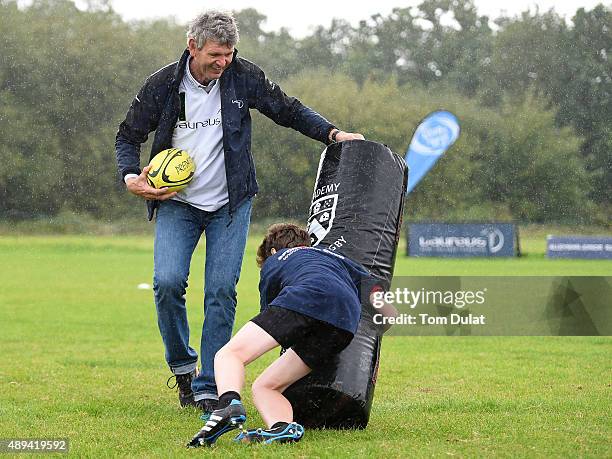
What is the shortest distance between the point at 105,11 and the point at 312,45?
21.9ft

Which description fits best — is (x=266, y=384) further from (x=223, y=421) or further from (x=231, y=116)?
(x=231, y=116)

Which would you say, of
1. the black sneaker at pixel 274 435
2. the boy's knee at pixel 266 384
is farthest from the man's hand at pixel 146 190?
the black sneaker at pixel 274 435

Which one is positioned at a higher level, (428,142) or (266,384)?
(428,142)

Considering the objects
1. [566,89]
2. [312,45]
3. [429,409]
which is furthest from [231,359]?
[312,45]

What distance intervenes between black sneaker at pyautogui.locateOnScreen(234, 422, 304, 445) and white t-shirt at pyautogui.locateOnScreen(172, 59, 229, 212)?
52.0 inches

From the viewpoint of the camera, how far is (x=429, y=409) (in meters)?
4.95

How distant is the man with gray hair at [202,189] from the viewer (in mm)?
4777

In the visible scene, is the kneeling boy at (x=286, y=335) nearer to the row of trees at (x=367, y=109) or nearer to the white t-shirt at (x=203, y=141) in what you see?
the white t-shirt at (x=203, y=141)

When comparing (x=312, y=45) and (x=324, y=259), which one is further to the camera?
(x=312, y=45)

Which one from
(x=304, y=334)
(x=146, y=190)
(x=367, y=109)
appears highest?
(x=367, y=109)

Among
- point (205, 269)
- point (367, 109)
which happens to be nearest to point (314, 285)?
point (205, 269)

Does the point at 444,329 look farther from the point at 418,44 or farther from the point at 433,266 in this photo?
the point at 418,44

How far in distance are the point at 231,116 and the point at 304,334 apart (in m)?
1.34

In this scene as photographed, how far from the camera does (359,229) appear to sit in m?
4.94
